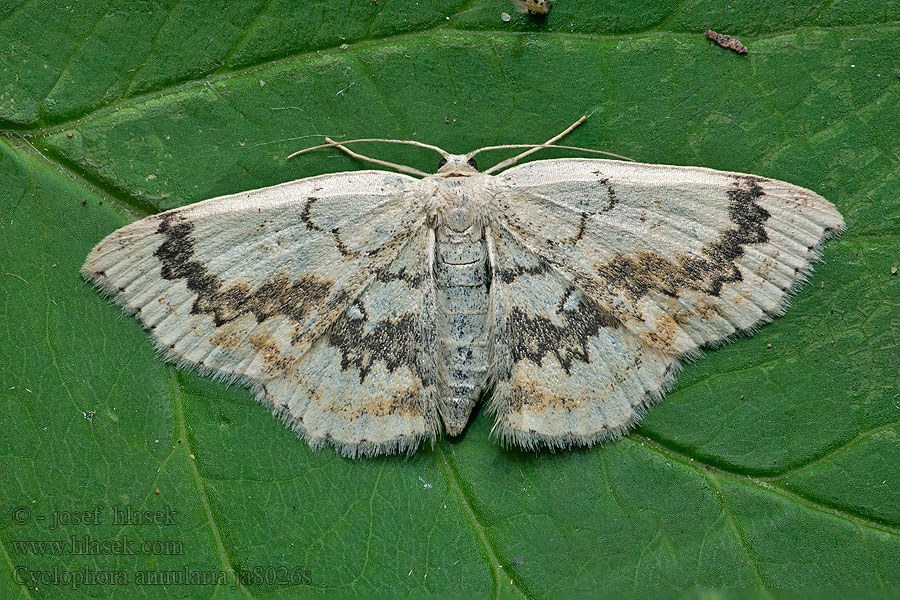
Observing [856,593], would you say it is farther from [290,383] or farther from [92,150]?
[92,150]

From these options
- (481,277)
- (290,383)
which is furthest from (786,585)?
(290,383)

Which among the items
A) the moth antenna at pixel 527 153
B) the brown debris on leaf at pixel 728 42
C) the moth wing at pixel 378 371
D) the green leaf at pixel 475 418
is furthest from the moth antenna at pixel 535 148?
the brown debris on leaf at pixel 728 42

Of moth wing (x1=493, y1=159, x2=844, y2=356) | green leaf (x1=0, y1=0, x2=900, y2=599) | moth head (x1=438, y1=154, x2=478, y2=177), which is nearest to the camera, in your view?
moth wing (x1=493, y1=159, x2=844, y2=356)

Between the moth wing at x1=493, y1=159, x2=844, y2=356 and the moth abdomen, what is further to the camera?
the moth abdomen

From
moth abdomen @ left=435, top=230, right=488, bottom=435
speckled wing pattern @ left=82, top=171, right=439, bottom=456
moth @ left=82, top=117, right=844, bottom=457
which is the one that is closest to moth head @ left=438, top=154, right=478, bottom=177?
moth @ left=82, top=117, right=844, bottom=457

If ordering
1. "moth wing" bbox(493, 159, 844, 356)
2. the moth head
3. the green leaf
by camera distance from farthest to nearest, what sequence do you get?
the green leaf < the moth head < "moth wing" bbox(493, 159, 844, 356)

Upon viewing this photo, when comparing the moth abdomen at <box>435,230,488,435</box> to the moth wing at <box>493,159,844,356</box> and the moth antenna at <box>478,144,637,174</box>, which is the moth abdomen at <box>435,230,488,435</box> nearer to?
the moth wing at <box>493,159,844,356</box>
